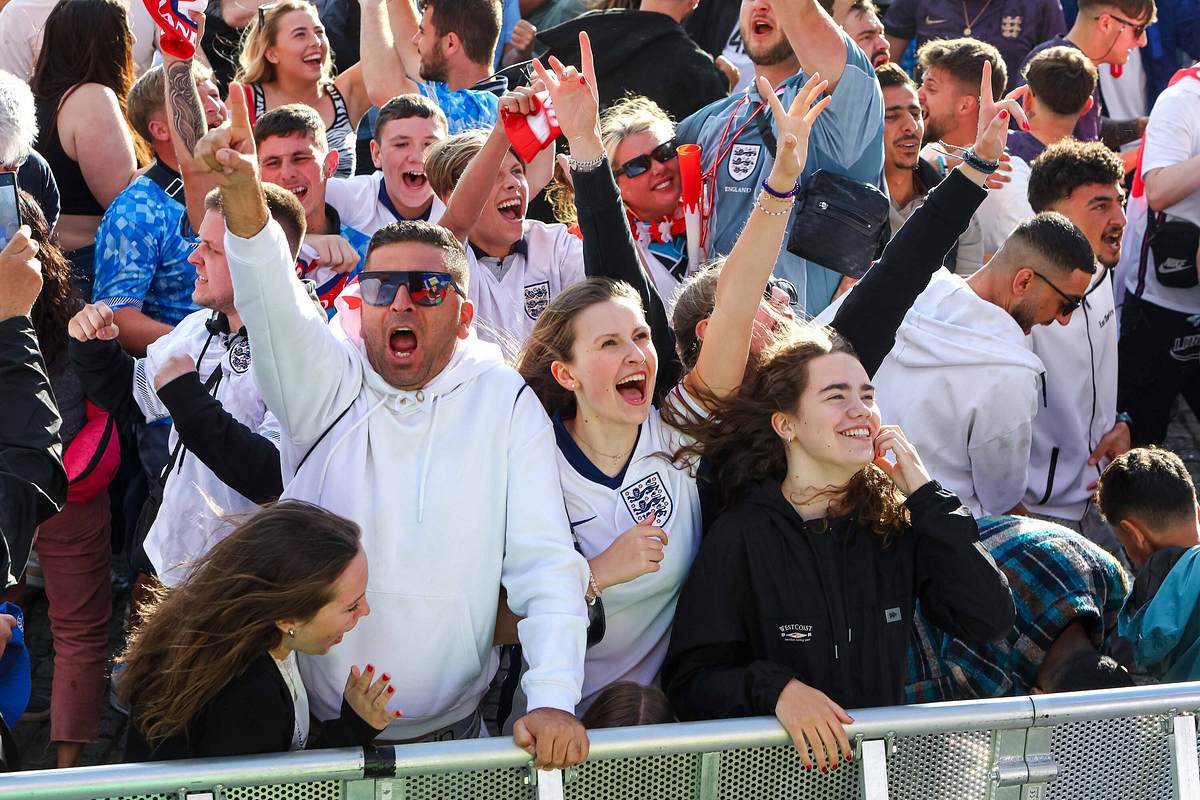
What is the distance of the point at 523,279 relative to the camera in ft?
15.2

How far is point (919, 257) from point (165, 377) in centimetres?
201

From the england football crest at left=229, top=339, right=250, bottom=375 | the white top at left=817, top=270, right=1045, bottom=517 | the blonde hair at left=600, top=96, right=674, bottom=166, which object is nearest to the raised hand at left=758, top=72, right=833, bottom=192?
the white top at left=817, top=270, right=1045, bottom=517

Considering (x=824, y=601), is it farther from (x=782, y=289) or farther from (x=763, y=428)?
(x=782, y=289)

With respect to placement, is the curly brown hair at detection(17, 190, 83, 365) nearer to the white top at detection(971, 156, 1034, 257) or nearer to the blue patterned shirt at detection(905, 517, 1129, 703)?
the blue patterned shirt at detection(905, 517, 1129, 703)

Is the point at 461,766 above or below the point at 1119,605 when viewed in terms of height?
below

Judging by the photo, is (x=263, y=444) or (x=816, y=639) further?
(x=263, y=444)

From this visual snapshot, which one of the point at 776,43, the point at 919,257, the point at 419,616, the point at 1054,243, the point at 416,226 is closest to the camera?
the point at 419,616

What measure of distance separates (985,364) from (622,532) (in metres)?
1.57

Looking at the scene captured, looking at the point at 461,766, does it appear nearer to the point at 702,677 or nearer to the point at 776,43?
the point at 702,677

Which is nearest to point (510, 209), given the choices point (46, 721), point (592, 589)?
point (592, 589)

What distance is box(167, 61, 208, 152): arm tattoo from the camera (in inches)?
160

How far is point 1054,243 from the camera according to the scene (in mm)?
4547

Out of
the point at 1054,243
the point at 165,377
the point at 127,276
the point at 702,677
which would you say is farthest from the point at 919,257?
the point at 127,276

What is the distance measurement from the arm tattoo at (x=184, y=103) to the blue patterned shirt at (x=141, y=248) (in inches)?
27.6
